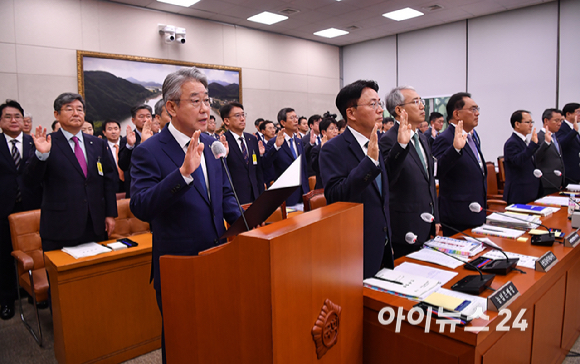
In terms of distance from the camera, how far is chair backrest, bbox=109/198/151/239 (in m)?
3.24

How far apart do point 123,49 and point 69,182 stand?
18.1 ft

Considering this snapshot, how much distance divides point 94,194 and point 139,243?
513mm

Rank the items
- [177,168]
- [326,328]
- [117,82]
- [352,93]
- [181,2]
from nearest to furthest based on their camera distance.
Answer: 1. [326,328]
2. [177,168]
3. [352,93]
4. [117,82]
5. [181,2]

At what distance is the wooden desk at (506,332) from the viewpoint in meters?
1.30

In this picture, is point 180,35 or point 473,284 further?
point 180,35

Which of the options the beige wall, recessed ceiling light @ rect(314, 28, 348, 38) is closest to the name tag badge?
the beige wall

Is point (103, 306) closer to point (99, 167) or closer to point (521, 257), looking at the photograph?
point (99, 167)

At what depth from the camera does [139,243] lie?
277cm

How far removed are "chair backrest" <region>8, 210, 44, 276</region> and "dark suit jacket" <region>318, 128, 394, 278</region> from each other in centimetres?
239

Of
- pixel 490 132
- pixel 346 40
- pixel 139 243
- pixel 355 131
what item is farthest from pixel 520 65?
pixel 139 243

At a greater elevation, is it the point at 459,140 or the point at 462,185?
the point at 459,140

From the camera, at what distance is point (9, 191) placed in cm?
343

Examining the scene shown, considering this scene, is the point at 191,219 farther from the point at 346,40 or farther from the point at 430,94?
the point at 346,40

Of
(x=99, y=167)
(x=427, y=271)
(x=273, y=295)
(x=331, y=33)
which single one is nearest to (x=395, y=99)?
(x=427, y=271)
